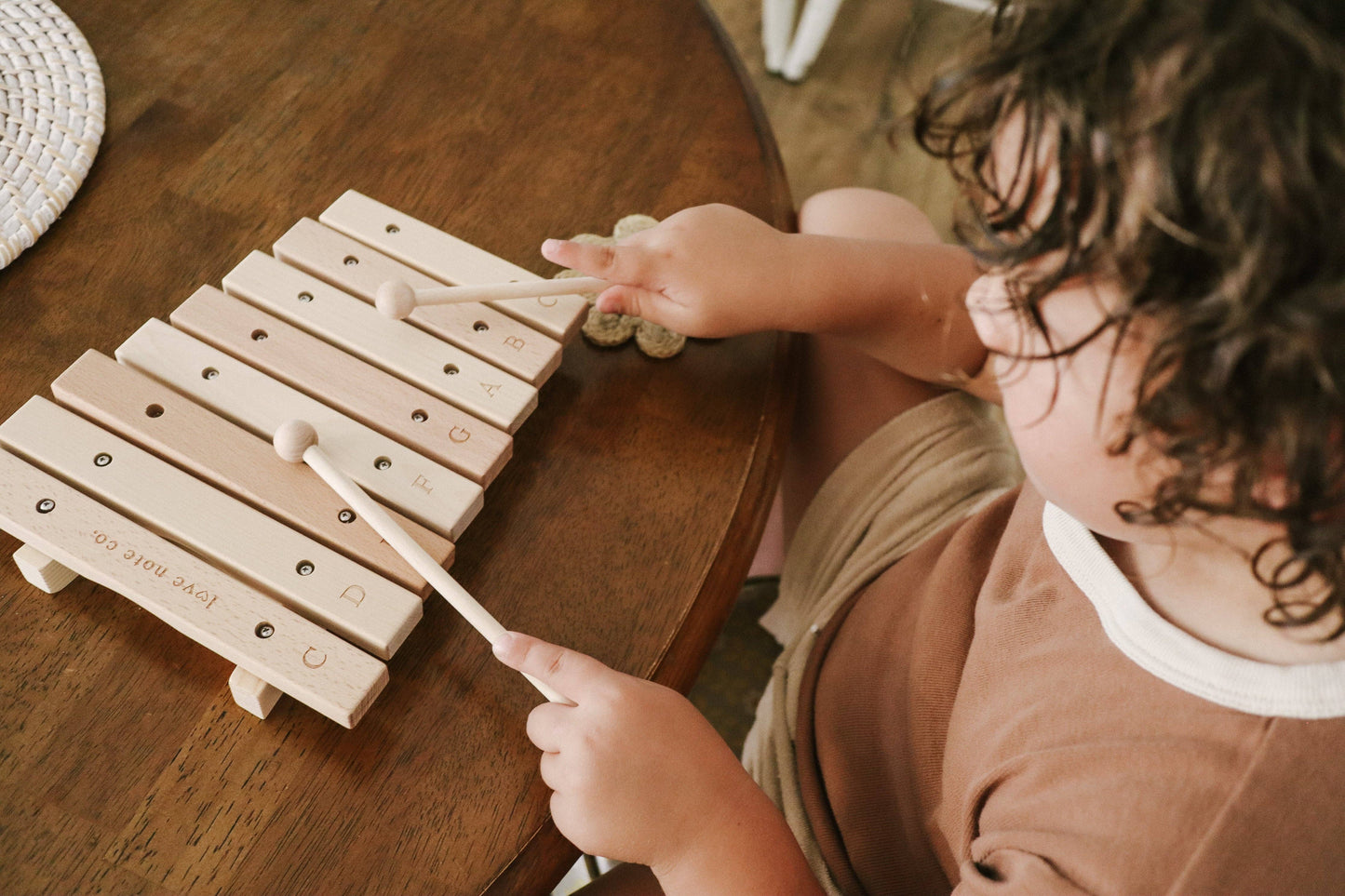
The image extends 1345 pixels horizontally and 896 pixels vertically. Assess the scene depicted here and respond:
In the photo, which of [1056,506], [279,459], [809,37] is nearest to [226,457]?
[279,459]

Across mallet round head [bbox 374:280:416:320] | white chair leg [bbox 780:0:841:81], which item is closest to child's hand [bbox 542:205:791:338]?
mallet round head [bbox 374:280:416:320]

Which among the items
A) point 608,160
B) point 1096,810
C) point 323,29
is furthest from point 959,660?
point 323,29

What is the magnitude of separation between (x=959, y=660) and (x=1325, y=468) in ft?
1.31

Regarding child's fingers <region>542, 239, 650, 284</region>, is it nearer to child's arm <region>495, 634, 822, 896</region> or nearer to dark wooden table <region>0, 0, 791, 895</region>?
dark wooden table <region>0, 0, 791, 895</region>

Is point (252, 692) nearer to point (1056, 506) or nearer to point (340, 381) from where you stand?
point (340, 381)

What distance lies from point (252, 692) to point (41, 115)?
57 cm

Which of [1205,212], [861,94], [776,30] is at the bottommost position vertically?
[861,94]

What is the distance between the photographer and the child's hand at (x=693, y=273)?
76cm

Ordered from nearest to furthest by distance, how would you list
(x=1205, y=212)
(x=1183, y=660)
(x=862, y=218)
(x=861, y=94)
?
(x=1205, y=212)
(x=1183, y=660)
(x=862, y=218)
(x=861, y=94)

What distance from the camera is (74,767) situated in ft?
1.84

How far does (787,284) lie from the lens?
31.3 inches

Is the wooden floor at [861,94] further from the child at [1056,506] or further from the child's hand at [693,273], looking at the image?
the child's hand at [693,273]

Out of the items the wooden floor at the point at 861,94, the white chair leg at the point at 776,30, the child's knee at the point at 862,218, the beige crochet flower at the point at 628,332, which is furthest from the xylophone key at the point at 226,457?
the white chair leg at the point at 776,30

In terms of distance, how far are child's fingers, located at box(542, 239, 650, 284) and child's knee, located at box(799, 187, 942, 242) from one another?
0.29 meters
